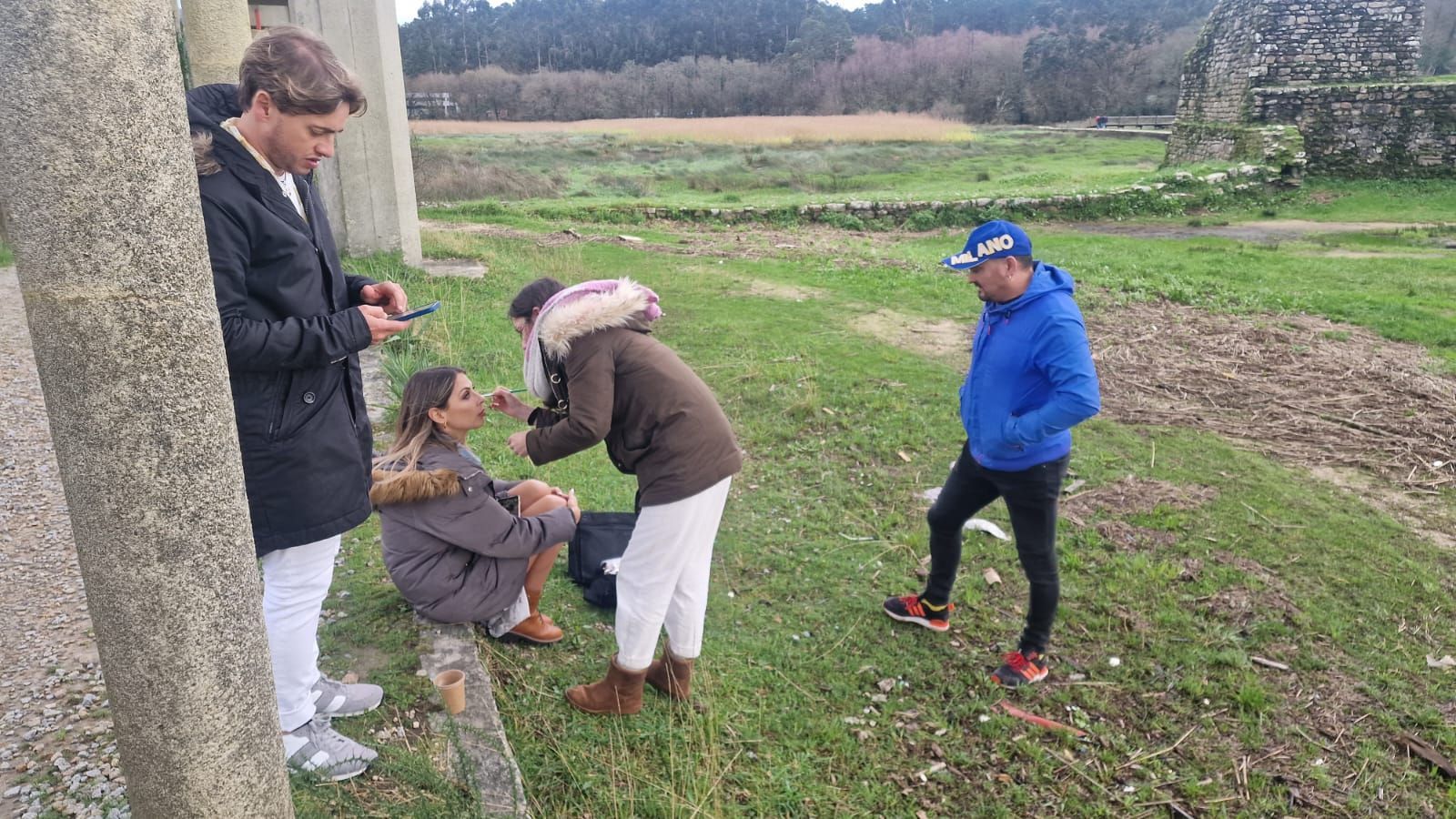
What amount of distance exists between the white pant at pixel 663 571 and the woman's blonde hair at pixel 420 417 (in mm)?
906

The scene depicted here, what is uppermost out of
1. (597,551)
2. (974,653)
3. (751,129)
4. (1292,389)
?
(751,129)

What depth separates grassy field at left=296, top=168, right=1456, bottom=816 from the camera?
3.37 m

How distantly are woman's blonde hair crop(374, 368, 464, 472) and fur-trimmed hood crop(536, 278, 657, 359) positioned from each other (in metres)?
0.61

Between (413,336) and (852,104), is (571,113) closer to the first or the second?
(852,104)

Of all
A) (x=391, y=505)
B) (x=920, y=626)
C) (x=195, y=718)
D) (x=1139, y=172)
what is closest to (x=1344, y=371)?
(x=920, y=626)

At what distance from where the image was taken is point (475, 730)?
304cm

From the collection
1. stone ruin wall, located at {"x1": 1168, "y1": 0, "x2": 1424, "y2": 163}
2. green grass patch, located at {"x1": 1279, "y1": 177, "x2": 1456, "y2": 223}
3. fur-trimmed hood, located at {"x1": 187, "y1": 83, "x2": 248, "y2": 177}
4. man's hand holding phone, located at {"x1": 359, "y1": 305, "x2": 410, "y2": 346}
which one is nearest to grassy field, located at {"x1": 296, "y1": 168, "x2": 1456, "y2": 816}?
man's hand holding phone, located at {"x1": 359, "y1": 305, "x2": 410, "y2": 346}

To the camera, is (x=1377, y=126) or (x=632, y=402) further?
(x=1377, y=126)

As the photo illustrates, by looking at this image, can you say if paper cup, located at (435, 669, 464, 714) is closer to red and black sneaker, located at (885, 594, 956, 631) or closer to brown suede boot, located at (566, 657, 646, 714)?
brown suede boot, located at (566, 657, 646, 714)

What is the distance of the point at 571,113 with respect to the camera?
62.6m

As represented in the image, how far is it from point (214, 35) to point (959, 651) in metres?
6.70

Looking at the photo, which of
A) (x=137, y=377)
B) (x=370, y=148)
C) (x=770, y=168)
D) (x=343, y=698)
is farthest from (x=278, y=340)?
(x=770, y=168)

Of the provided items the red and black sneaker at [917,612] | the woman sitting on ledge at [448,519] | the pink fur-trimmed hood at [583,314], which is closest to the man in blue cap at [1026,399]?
the red and black sneaker at [917,612]

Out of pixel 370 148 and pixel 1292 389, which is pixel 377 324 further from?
pixel 370 148
